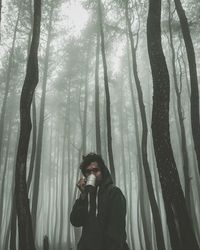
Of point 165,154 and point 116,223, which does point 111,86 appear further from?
point 116,223

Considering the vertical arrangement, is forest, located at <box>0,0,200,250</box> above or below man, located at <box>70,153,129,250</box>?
above

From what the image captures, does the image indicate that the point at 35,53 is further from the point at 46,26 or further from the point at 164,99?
the point at 46,26

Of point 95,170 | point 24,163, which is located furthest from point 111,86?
point 95,170

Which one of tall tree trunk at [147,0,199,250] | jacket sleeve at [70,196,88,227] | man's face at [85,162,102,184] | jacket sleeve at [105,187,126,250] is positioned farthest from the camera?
tall tree trunk at [147,0,199,250]

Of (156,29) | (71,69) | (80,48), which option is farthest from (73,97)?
(156,29)

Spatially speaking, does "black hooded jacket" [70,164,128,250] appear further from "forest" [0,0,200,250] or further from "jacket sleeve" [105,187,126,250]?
"forest" [0,0,200,250]

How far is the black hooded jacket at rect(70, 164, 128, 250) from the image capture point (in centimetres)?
281

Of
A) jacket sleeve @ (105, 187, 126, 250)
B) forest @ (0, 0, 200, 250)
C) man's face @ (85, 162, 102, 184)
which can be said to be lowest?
jacket sleeve @ (105, 187, 126, 250)

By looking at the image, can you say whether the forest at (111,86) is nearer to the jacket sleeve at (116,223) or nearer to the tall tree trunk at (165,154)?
the tall tree trunk at (165,154)

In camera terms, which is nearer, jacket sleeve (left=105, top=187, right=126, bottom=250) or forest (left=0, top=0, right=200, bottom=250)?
jacket sleeve (left=105, top=187, right=126, bottom=250)

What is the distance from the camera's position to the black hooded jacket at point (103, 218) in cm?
281

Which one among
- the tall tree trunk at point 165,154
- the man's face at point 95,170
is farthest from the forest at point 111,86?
the man's face at point 95,170

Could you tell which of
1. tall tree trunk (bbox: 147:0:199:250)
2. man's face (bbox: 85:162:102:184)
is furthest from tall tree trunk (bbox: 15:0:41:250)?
man's face (bbox: 85:162:102:184)

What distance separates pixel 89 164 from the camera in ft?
11.2
